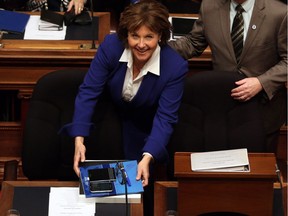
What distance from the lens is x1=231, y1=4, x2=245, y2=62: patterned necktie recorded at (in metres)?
2.62

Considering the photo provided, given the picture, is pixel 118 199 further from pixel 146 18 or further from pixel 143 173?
pixel 146 18

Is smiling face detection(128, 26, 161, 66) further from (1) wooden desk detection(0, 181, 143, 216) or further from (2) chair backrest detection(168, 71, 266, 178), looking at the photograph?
(1) wooden desk detection(0, 181, 143, 216)

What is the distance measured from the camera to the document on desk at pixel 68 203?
82.7 inches

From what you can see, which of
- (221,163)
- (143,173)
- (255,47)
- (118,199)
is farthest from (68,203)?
(255,47)

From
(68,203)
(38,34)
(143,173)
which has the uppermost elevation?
(38,34)

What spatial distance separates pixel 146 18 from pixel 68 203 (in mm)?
705

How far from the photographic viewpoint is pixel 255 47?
8.53 ft

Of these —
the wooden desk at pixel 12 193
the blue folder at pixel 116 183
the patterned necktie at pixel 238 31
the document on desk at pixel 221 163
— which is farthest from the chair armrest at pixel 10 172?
the patterned necktie at pixel 238 31

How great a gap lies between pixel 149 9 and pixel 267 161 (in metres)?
0.71

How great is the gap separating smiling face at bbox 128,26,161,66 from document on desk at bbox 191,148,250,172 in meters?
0.50

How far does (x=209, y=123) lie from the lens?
2.59 metres

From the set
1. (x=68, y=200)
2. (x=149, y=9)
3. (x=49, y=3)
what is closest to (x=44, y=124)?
(x=68, y=200)

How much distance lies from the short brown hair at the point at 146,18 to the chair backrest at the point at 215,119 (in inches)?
12.7

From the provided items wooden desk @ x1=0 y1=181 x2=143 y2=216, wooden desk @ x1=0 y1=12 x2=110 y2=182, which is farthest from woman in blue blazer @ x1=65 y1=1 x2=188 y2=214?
wooden desk @ x1=0 y1=12 x2=110 y2=182
